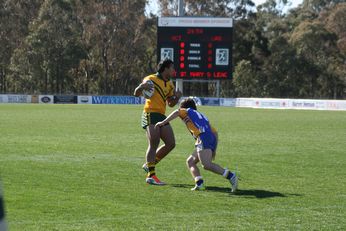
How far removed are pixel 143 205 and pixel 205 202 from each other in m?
0.84

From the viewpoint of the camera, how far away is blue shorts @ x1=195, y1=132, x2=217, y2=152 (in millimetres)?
10039

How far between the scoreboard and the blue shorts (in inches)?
1537

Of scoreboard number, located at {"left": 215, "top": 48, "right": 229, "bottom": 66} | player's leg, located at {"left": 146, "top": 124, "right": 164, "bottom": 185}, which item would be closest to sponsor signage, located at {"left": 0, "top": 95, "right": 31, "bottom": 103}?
scoreboard number, located at {"left": 215, "top": 48, "right": 229, "bottom": 66}

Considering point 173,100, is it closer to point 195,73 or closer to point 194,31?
point 195,73

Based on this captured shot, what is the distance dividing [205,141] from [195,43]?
39410mm

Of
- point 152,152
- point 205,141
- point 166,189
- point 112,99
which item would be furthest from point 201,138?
point 112,99

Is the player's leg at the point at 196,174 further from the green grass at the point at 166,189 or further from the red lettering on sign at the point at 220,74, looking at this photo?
the red lettering on sign at the point at 220,74

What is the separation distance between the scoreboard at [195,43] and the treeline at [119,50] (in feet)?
85.9

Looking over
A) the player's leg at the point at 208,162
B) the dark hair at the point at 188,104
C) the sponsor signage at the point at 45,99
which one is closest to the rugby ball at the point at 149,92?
the dark hair at the point at 188,104

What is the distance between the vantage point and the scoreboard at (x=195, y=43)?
49.1 meters

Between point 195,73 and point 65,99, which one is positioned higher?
point 195,73

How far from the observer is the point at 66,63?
7988cm

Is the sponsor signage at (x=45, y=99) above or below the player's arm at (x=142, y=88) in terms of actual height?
below

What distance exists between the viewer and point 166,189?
10062 millimetres
